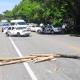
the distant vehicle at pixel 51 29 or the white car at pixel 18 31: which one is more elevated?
the white car at pixel 18 31

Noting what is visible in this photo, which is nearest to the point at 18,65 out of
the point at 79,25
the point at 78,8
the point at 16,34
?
the point at 16,34

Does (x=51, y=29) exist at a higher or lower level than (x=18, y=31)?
lower

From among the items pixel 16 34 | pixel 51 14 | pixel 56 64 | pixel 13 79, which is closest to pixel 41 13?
pixel 51 14

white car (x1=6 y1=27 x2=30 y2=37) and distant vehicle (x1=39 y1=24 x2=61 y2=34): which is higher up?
white car (x1=6 y1=27 x2=30 y2=37)

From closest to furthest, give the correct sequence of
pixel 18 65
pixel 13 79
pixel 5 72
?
pixel 13 79
pixel 5 72
pixel 18 65

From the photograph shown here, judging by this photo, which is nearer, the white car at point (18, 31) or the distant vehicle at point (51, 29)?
the white car at point (18, 31)

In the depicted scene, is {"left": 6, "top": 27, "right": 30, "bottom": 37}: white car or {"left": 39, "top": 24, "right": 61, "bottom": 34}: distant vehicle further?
{"left": 39, "top": 24, "right": 61, "bottom": 34}: distant vehicle

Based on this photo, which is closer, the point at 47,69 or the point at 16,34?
the point at 47,69

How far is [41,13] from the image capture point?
6394cm

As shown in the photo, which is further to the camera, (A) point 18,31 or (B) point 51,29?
(B) point 51,29

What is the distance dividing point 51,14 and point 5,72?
49461 mm

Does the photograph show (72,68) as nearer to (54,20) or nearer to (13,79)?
(13,79)

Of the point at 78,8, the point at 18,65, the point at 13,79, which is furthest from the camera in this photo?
the point at 78,8

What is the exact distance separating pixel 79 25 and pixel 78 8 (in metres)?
4.83
